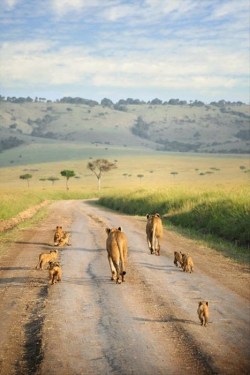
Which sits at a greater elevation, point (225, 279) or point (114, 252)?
point (114, 252)

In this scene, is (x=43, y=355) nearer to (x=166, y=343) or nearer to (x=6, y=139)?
(x=166, y=343)

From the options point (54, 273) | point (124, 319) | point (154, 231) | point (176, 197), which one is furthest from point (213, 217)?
point (124, 319)

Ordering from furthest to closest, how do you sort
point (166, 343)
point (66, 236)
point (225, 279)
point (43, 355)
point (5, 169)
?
1. point (5, 169)
2. point (66, 236)
3. point (225, 279)
4. point (166, 343)
5. point (43, 355)

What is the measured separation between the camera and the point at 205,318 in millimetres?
7895

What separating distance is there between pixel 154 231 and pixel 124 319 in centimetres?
658

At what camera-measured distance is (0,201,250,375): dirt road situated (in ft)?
20.8

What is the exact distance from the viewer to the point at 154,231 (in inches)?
572

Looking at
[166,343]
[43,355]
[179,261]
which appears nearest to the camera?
[43,355]

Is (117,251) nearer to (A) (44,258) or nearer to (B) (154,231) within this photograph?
(A) (44,258)

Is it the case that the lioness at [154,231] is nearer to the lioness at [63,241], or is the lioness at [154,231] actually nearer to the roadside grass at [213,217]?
the roadside grass at [213,217]

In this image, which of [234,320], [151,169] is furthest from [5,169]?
[234,320]

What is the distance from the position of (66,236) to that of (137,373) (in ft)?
36.5

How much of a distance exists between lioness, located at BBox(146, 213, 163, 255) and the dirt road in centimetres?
100

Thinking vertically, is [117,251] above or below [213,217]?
above
